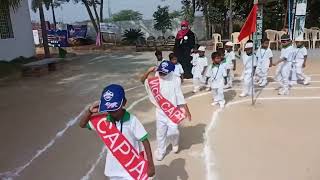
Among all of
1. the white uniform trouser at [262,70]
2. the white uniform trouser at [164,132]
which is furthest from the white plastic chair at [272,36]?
the white uniform trouser at [164,132]

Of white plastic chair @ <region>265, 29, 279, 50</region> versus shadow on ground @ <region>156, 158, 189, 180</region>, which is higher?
white plastic chair @ <region>265, 29, 279, 50</region>

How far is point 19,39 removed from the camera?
18.5m

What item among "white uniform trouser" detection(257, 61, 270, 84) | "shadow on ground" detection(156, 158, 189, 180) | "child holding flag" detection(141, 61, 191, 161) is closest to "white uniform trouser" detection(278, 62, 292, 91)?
"white uniform trouser" detection(257, 61, 270, 84)

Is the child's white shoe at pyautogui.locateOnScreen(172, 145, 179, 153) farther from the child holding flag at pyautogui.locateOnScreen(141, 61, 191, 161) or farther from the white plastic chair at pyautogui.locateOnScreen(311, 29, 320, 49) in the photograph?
the white plastic chair at pyautogui.locateOnScreen(311, 29, 320, 49)

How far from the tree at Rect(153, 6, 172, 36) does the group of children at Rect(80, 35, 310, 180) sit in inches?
741

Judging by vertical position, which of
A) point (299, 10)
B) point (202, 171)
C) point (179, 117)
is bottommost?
point (202, 171)

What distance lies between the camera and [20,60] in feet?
57.0

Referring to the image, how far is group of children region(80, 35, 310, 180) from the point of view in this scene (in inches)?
135

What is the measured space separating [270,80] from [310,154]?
20.5ft

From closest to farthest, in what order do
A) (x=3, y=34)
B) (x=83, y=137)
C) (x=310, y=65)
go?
(x=83, y=137) < (x=310, y=65) < (x=3, y=34)

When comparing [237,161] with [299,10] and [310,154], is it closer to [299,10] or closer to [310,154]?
[310,154]

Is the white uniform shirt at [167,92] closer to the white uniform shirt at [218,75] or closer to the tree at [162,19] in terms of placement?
the white uniform shirt at [218,75]

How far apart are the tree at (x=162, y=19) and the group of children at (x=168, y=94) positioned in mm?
18831

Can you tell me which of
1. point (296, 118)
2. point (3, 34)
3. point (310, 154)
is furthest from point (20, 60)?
point (310, 154)
